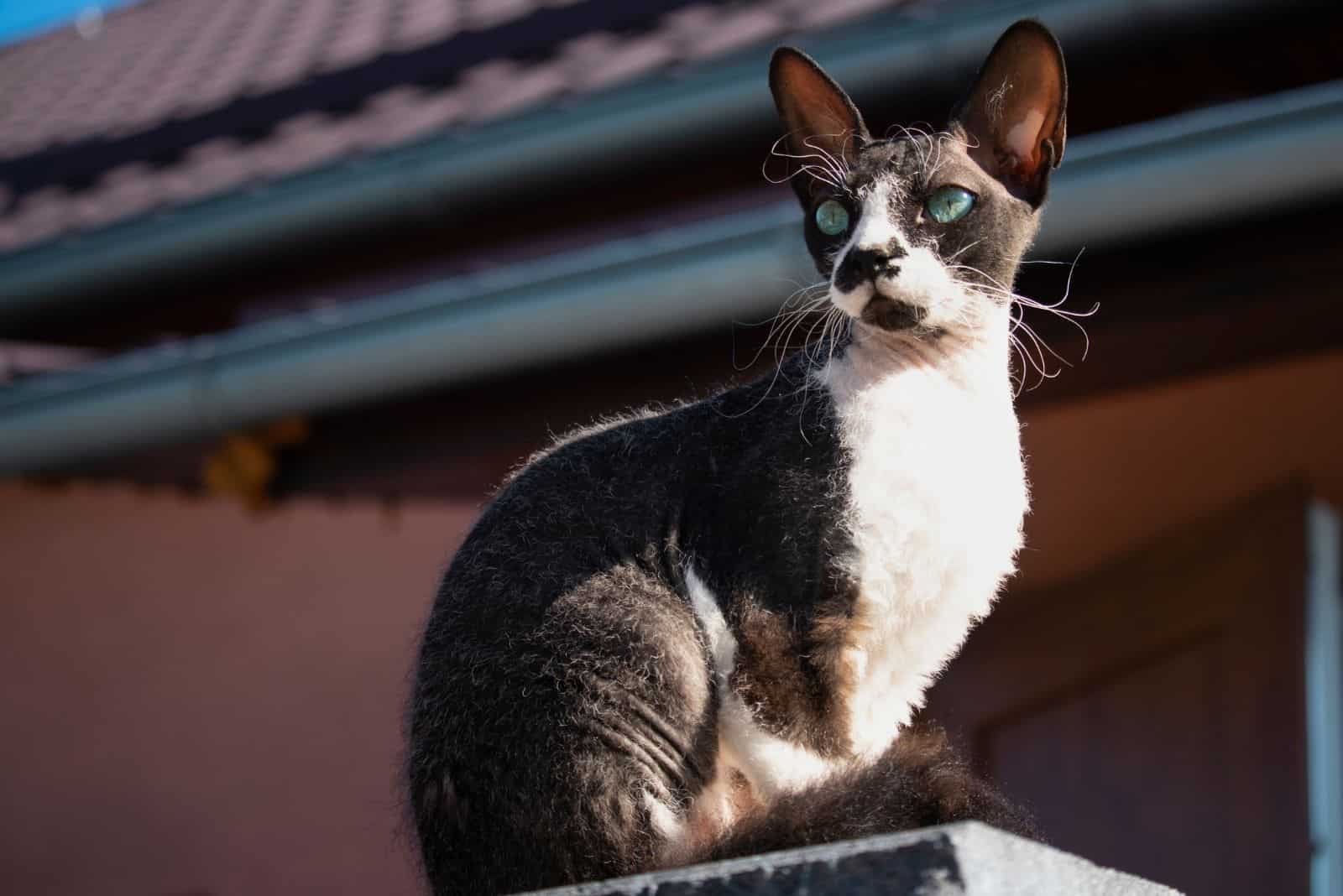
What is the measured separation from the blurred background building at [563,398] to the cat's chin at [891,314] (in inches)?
40.6

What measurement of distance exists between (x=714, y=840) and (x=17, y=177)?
4.04 metres

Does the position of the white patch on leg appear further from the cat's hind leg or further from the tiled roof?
the tiled roof

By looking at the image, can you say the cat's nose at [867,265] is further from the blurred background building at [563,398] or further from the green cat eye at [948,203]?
the blurred background building at [563,398]

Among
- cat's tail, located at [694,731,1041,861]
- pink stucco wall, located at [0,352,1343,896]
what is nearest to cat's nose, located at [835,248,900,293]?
cat's tail, located at [694,731,1041,861]

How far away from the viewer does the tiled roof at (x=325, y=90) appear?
393 centimetres

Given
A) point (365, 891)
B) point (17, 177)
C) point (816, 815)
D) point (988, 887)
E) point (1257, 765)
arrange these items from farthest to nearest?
1. point (17, 177)
2. point (365, 891)
3. point (1257, 765)
4. point (816, 815)
5. point (988, 887)

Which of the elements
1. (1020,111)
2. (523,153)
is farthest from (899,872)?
(523,153)

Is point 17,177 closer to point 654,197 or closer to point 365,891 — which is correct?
point 654,197

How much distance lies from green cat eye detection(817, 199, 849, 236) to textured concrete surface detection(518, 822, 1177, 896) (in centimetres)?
72

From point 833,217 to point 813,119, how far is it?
5.2 inches

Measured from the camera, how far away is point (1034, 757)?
3375 millimetres

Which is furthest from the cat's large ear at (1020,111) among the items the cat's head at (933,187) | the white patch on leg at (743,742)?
the white patch on leg at (743,742)

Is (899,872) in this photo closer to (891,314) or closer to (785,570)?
(785,570)

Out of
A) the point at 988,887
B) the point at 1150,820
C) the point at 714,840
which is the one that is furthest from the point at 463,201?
the point at 988,887
